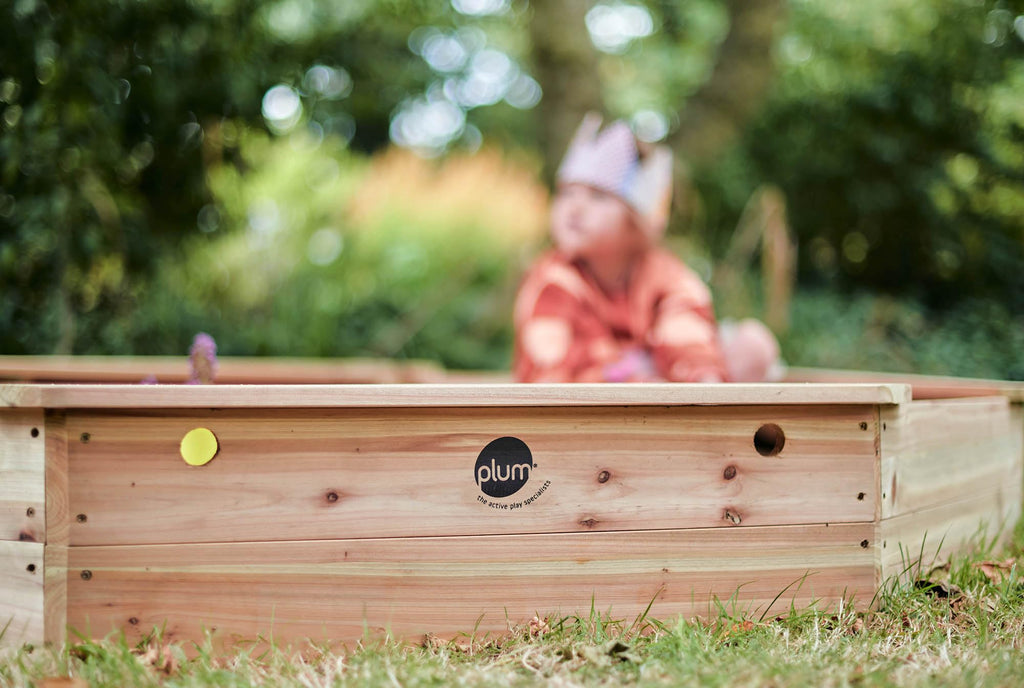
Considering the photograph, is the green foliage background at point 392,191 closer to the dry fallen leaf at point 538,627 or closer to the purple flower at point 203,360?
the purple flower at point 203,360

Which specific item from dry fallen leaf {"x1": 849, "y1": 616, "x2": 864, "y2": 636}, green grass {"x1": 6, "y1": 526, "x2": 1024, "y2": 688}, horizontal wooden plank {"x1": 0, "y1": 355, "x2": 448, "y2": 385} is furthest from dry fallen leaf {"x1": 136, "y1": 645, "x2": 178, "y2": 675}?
dry fallen leaf {"x1": 849, "y1": 616, "x2": 864, "y2": 636}

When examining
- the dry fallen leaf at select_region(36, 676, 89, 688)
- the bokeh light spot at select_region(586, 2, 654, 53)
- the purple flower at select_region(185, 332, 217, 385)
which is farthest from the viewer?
the bokeh light spot at select_region(586, 2, 654, 53)

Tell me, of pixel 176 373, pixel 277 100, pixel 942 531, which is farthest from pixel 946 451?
pixel 277 100

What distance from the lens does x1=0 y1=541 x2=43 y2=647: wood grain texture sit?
1345 millimetres

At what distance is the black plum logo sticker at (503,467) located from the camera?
1.50 metres

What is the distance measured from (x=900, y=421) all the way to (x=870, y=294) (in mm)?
5156

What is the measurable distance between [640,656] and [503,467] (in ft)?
1.33

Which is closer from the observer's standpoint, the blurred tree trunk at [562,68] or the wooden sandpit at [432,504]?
the wooden sandpit at [432,504]

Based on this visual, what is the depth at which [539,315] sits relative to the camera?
8.12 feet

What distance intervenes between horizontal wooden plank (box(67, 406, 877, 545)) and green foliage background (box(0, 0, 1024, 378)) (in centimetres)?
206

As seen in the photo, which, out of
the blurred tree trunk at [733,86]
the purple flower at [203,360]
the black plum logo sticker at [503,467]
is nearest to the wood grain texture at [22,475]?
the purple flower at [203,360]

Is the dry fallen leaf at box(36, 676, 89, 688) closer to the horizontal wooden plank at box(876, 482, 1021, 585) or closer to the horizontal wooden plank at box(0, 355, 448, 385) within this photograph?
the horizontal wooden plank at box(0, 355, 448, 385)

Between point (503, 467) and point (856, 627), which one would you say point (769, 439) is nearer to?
point (856, 627)

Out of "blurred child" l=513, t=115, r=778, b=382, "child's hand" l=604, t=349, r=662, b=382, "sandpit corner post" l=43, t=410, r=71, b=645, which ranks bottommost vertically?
"sandpit corner post" l=43, t=410, r=71, b=645
